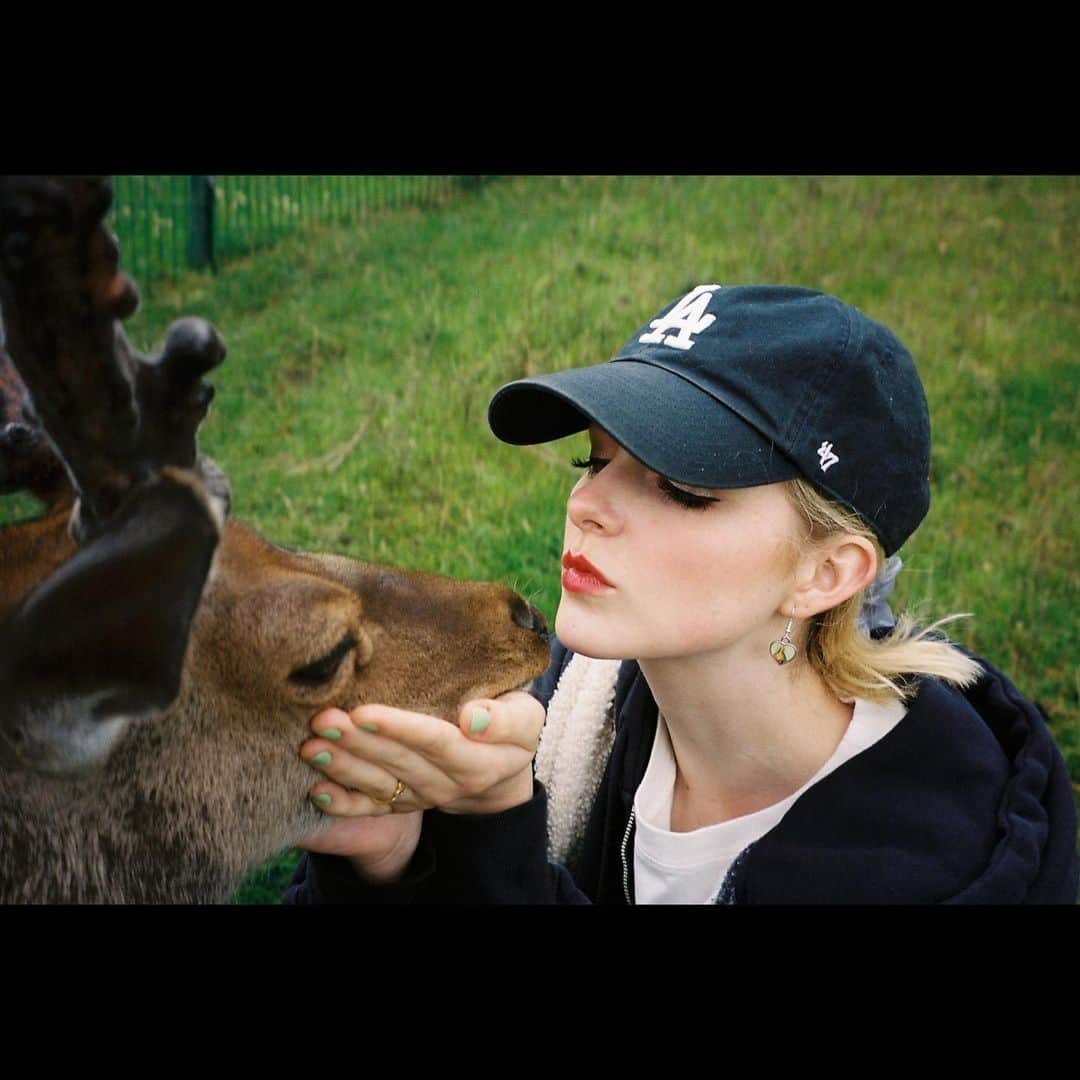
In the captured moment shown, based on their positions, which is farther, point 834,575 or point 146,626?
point 834,575

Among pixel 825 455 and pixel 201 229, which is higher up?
pixel 825 455

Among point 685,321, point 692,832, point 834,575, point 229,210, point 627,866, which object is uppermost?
point 685,321

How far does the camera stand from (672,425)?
2.03 meters

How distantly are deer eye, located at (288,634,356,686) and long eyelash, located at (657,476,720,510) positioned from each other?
642 millimetres

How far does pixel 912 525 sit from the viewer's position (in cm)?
229

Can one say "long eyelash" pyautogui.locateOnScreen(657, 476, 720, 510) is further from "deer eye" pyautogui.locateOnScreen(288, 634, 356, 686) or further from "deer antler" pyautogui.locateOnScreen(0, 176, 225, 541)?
"deer antler" pyautogui.locateOnScreen(0, 176, 225, 541)

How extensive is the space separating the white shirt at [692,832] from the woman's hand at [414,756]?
0.41 meters

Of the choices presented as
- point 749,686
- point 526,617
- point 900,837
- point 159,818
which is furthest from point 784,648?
point 159,818

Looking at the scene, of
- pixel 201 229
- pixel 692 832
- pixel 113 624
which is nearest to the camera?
pixel 113 624

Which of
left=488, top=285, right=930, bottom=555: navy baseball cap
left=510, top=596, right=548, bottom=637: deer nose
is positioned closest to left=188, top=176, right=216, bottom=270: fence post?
left=488, top=285, right=930, bottom=555: navy baseball cap

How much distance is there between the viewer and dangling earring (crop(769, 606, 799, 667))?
7.63 feet

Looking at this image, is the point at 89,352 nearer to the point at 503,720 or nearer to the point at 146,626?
the point at 146,626

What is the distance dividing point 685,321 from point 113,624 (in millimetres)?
1192

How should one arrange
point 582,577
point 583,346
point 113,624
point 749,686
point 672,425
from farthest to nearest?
point 583,346 < point 749,686 < point 582,577 < point 672,425 < point 113,624
